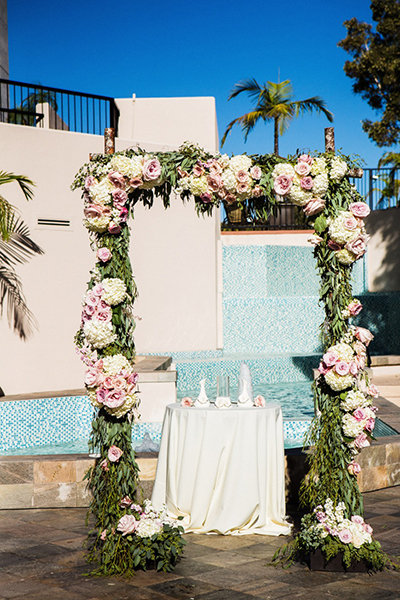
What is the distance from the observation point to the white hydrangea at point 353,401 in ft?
16.0

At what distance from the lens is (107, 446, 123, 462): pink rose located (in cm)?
490

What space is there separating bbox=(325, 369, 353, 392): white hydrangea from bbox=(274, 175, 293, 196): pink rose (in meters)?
1.23

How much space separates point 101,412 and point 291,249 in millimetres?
14201

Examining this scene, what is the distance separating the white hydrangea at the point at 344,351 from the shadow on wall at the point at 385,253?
50.6ft

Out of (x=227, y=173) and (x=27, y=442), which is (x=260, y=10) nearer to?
(x=27, y=442)

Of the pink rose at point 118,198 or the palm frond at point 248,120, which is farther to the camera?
the palm frond at point 248,120

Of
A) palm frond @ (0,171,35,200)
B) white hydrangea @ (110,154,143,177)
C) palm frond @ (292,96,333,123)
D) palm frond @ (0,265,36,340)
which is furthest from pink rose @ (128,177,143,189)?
palm frond @ (292,96,333,123)

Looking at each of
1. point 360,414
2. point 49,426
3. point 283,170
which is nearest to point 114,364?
point 360,414

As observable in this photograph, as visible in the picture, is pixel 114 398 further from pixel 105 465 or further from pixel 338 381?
pixel 338 381

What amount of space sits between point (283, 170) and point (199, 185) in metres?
0.57

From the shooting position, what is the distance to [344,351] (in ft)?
16.0

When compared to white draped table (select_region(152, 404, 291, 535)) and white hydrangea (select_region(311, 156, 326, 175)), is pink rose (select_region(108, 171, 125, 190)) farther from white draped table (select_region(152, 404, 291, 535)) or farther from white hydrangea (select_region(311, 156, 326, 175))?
white draped table (select_region(152, 404, 291, 535))

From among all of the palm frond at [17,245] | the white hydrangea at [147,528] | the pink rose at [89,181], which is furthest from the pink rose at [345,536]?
the palm frond at [17,245]

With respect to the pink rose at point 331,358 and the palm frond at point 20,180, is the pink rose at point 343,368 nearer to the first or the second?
the pink rose at point 331,358
